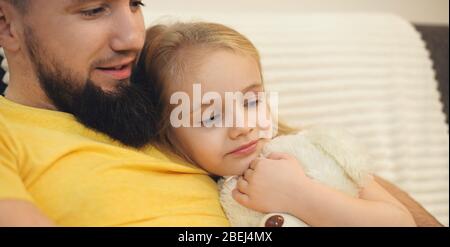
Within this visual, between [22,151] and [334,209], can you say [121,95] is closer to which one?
[22,151]

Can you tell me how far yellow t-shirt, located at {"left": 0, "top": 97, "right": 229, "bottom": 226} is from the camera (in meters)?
0.77

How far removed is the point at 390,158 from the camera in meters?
1.42

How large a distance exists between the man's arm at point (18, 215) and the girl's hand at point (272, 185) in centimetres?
35

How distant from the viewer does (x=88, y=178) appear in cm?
Answer: 79

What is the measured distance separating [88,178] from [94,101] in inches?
7.0

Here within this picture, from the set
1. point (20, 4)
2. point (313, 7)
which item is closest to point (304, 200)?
point (20, 4)

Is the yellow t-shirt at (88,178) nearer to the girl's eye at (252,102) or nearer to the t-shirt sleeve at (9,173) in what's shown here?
the t-shirt sleeve at (9,173)

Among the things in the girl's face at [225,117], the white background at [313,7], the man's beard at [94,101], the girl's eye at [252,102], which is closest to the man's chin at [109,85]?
the man's beard at [94,101]

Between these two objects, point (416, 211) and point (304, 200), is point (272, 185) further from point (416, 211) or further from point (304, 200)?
point (416, 211)

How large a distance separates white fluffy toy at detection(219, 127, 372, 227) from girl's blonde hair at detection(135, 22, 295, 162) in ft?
0.57

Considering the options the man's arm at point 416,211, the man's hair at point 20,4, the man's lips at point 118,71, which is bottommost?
the man's arm at point 416,211

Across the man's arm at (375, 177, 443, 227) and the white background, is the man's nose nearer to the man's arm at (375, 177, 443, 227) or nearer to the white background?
the white background

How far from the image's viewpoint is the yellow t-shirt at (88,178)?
2.53 feet

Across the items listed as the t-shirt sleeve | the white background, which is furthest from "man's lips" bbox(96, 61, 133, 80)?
the white background
